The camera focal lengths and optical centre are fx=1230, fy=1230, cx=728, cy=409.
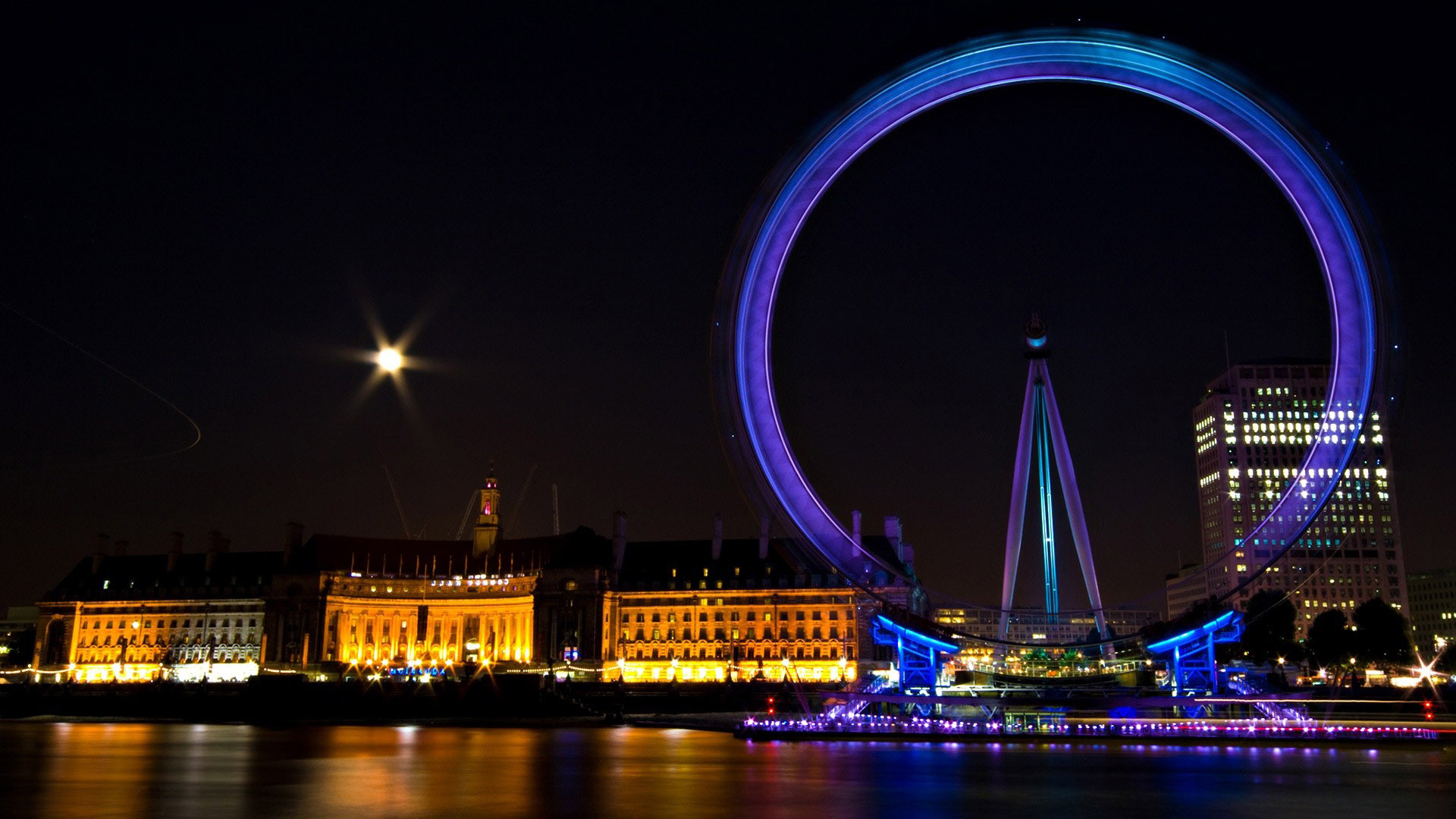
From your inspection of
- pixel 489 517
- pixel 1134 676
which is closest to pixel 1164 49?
pixel 1134 676

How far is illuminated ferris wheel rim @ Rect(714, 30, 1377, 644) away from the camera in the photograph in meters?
40.8

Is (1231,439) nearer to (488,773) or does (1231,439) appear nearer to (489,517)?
(489,517)

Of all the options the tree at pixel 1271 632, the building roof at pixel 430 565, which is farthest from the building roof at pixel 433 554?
the tree at pixel 1271 632

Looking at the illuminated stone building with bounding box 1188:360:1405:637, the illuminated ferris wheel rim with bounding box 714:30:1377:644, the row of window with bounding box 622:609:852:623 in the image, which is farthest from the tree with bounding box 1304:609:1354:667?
the illuminated ferris wheel rim with bounding box 714:30:1377:644

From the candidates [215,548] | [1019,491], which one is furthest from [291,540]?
[1019,491]

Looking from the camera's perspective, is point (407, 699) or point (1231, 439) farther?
point (1231, 439)

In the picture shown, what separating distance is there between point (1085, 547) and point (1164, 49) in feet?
125

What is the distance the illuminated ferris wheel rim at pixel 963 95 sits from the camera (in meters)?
40.8

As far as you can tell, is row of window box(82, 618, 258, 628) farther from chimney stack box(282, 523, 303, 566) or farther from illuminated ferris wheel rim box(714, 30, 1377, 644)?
illuminated ferris wheel rim box(714, 30, 1377, 644)

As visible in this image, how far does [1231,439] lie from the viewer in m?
198

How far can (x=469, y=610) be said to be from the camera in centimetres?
14550

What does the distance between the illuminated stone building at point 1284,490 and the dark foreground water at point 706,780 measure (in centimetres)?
14935

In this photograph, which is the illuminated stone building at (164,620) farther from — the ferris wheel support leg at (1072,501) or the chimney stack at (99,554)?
the ferris wheel support leg at (1072,501)

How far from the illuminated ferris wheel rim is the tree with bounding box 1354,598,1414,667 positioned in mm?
74666
